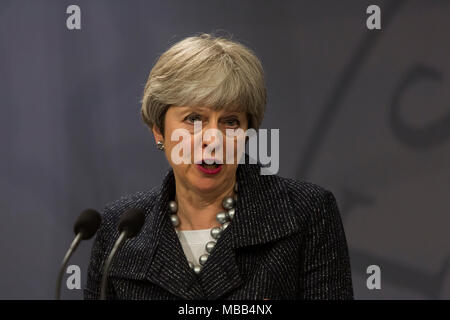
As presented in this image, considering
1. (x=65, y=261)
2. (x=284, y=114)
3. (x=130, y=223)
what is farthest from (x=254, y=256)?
(x=284, y=114)

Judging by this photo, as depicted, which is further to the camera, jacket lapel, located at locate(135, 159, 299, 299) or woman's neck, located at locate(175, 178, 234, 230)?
woman's neck, located at locate(175, 178, 234, 230)

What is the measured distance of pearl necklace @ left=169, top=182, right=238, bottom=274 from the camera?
1.57 m

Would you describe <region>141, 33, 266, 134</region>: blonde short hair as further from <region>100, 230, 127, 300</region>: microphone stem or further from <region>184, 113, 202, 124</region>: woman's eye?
<region>100, 230, 127, 300</region>: microphone stem

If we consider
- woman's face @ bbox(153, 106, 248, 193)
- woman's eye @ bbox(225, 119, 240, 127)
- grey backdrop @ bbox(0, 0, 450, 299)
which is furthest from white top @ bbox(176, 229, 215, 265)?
grey backdrop @ bbox(0, 0, 450, 299)

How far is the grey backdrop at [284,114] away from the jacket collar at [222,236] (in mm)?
809

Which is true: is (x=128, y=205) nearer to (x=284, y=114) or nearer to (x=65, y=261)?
(x=65, y=261)

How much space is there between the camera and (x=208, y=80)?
4.86ft

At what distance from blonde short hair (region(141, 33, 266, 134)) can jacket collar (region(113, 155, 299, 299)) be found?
163 millimetres

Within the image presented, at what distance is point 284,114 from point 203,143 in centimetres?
101

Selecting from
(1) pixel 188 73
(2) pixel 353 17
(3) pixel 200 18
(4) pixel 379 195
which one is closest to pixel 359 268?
(4) pixel 379 195

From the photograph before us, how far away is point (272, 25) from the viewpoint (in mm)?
2443

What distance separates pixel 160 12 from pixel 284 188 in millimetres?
1071

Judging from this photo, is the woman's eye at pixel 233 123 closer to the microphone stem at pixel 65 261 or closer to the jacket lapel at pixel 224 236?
the jacket lapel at pixel 224 236
